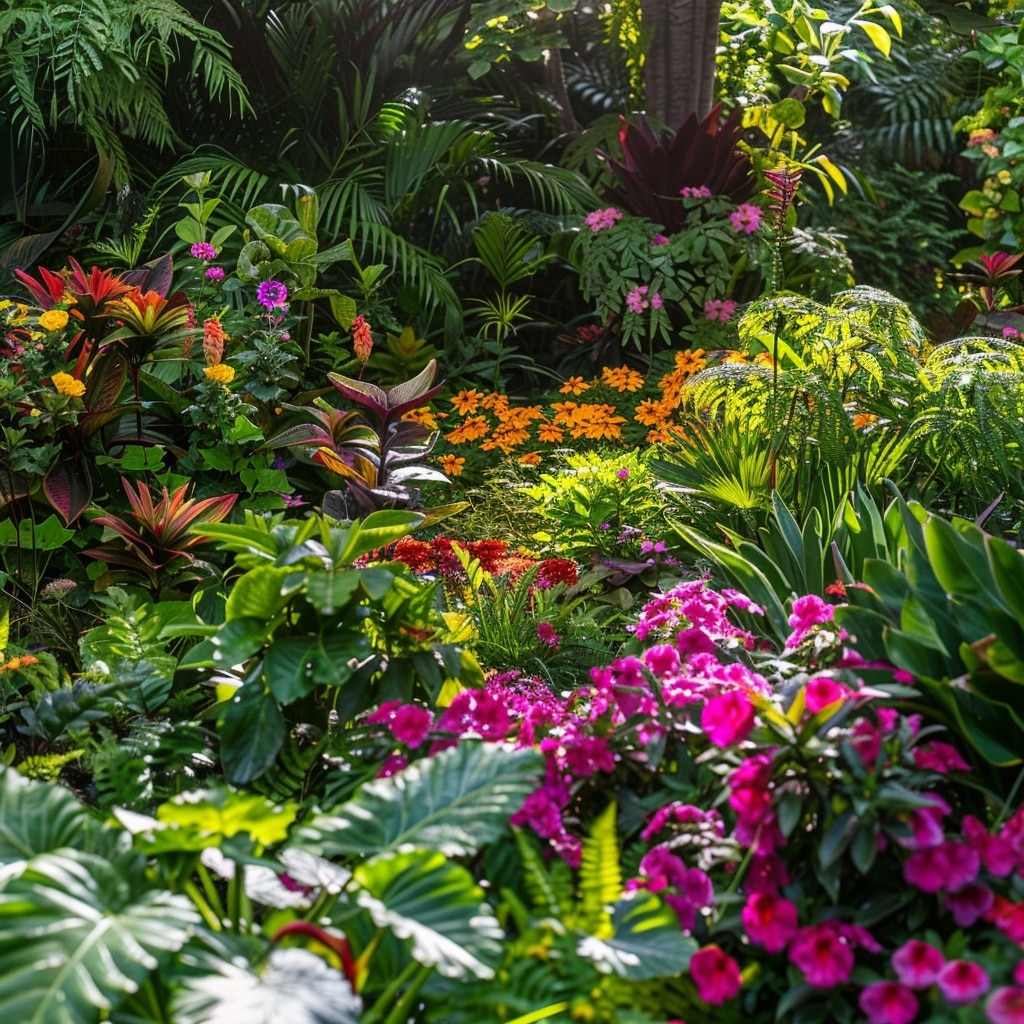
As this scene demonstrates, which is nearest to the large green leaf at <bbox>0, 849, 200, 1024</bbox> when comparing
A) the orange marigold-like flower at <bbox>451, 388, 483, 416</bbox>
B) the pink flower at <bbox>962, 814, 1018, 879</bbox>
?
the pink flower at <bbox>962, 814, 1018, 879</bbox>

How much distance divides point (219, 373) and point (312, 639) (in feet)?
5.34

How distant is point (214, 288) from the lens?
3697 millimetres

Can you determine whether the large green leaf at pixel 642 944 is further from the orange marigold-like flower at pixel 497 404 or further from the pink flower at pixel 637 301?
the pink flower at pixel 637 301

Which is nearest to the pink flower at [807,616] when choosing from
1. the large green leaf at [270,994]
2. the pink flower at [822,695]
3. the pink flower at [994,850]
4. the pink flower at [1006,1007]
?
the pink flower at [822,695]

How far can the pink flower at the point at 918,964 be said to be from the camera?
1.08 meters

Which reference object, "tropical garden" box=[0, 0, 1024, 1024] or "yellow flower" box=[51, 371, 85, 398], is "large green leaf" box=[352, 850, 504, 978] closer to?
"tropical garden" box=[0, 0, 1024, 1024]

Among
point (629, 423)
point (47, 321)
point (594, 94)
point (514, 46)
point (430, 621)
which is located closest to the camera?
point (430, 621)

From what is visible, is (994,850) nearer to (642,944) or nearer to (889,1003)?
(889,1003)

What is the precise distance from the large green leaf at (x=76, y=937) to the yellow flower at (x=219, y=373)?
2048 millimetres

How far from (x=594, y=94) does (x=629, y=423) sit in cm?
370

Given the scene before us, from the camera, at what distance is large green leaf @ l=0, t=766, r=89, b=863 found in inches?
46.8

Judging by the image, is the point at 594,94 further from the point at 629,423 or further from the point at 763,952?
the point at 763,952


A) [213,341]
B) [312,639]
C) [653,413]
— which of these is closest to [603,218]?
[653,413]

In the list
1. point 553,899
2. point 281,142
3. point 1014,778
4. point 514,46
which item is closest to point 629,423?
point 514,46
